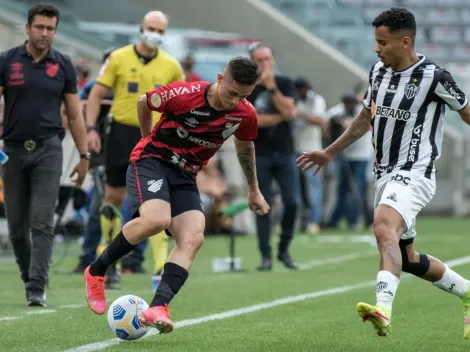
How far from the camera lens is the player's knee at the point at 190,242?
734 cm

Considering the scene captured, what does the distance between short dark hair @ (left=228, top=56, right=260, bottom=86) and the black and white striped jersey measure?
80 centimetres

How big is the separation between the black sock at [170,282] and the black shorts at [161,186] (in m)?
0.50

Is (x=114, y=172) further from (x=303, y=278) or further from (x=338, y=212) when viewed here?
(x=338, y=212)

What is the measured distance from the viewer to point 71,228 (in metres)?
16.7

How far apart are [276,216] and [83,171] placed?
40.5 feet

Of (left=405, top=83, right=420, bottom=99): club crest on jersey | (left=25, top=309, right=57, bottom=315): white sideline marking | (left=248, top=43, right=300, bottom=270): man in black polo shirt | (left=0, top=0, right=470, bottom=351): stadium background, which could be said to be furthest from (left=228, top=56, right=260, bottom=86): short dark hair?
(left=0, top=0, right=470, bottom=351): stadium background

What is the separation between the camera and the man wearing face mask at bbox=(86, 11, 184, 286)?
11031 millimetres

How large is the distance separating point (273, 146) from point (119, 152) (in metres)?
2.53

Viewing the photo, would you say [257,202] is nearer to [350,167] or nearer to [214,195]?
[214,195]

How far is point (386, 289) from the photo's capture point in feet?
22.1

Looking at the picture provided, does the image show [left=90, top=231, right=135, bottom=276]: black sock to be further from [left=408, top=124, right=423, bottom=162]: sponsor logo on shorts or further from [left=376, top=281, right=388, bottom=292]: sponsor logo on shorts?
[left=408, top=124, right=423, bottom=162]: sponsor logo on shorts

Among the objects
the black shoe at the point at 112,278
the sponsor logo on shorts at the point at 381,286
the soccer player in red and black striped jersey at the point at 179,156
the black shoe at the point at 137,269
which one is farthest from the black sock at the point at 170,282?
the black shoe at the point at 137,269

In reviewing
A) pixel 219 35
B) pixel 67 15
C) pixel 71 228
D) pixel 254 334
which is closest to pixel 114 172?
pixel 254 334

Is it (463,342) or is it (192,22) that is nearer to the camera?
(463,342)
